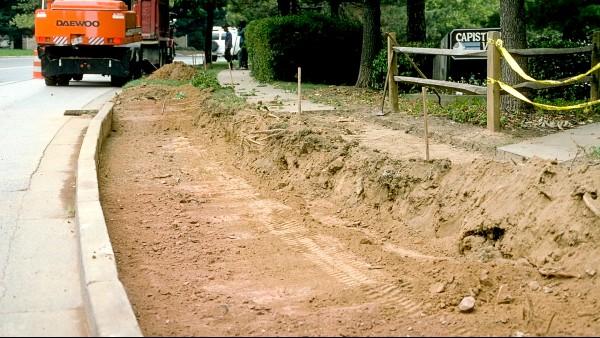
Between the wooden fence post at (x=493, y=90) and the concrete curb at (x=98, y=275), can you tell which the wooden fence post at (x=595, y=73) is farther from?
the concrete curb at (x=98, y=275)

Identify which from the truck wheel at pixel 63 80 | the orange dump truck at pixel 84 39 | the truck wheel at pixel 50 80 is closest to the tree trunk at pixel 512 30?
the orange dump truck at pixel 84 39

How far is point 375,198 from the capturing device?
8234mm

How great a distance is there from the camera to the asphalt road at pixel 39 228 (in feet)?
18.6

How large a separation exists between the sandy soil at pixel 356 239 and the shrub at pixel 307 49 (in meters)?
12.8

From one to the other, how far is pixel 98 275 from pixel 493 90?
6.61 m

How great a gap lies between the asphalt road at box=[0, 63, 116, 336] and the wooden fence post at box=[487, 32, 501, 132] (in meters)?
5.18

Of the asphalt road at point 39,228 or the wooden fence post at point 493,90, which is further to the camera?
the wooden fence post at point 493,90

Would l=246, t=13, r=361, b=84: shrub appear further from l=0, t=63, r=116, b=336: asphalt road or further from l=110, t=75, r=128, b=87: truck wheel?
l=0, t=63, r=116, b=336: asphalt road

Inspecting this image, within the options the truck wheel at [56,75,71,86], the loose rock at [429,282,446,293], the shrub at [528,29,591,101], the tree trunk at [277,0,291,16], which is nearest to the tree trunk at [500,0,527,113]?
the shrub at [528,29,591,101]

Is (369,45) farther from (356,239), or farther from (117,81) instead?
(356,239)

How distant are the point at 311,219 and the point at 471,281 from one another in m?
2.41

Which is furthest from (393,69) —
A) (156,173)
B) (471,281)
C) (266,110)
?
(471,281)

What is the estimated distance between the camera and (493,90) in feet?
35.7

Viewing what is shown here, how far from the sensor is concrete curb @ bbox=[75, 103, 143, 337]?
4.79 metres
